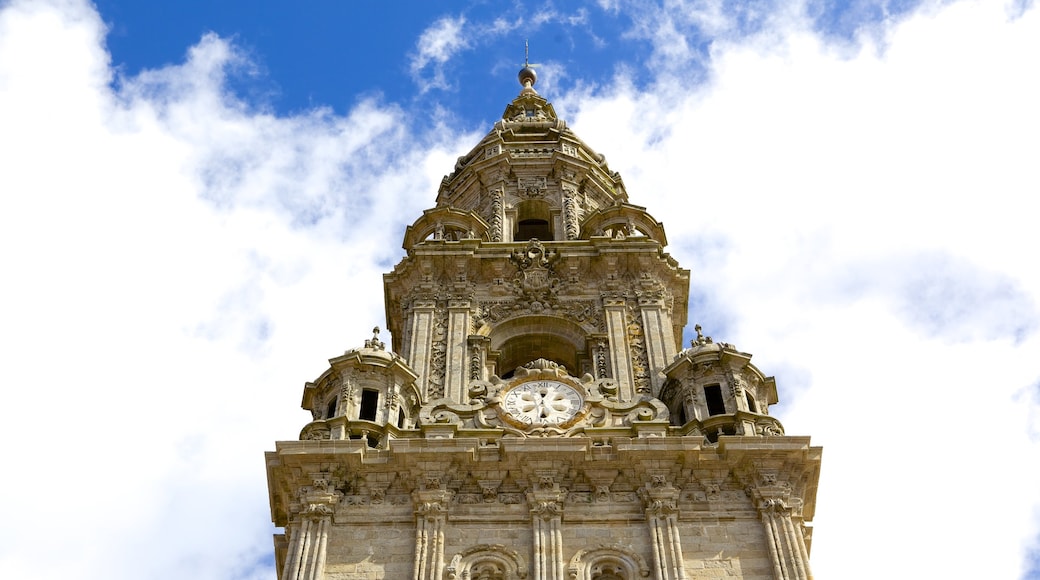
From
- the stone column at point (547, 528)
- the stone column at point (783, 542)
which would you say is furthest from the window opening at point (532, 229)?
the stone column at point (783, 542)

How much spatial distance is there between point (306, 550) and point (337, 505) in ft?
4.75

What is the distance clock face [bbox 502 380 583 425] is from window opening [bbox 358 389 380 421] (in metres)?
2.88

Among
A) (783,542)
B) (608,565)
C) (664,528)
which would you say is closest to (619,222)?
(664,528)

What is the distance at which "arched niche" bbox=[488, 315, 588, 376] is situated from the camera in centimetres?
3662

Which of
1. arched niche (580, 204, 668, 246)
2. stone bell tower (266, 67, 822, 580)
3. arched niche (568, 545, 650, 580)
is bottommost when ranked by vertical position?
arched niche (568, 545, 650, 580)

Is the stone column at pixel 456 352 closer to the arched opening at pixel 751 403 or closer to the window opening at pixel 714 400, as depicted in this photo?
the window opening at pixel 714 400

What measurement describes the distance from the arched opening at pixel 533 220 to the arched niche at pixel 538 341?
797 cm

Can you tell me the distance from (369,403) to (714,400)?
307 inches

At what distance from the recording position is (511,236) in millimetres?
43188

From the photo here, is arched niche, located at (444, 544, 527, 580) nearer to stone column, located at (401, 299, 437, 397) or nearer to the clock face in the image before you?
the clock face

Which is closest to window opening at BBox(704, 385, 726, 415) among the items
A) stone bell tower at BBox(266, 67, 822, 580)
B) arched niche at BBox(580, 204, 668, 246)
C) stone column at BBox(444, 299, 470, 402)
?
stone bell tower at BBox(266, 67, 822, 580)

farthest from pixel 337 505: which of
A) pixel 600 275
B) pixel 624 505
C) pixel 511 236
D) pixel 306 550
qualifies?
pixel 511 236

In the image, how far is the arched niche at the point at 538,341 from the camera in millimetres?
36625

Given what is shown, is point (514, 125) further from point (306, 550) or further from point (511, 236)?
point (306, 550)
